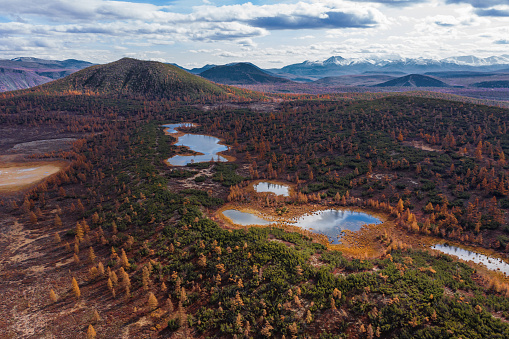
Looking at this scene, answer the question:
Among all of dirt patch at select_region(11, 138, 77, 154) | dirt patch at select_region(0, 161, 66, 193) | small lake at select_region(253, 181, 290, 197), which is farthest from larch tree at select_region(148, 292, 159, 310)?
dirt patch at select_region(11, 138, 77, 154)

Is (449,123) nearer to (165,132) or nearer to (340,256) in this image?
(340,256)

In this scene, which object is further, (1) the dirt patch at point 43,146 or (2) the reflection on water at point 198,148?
(1) the dirt patch at point 43,146

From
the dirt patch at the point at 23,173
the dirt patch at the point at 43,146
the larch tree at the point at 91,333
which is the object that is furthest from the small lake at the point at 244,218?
the dirt patch at the point at 43,146

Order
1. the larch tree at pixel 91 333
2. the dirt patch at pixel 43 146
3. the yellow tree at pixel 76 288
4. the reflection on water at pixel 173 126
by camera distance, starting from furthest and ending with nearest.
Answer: the reflection on water at pixel 173 126, the dirt patch at pixel 43 146, the yellow tree at pixel 76 288, the larch tree at pixel 91 333

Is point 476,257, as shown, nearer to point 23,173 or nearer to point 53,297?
point 53,297

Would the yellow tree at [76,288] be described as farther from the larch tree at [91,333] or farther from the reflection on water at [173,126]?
the reflection on water at [173,126]

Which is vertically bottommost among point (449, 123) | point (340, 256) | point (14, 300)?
point (14, 300)

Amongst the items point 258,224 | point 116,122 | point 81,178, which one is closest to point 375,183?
point 258,224

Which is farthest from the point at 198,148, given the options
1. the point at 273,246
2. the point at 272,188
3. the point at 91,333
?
the point at 91,333
